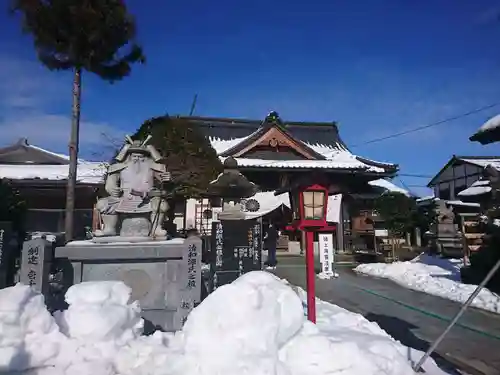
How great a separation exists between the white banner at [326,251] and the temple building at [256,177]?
18.0 ft

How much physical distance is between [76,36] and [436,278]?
1371 cm

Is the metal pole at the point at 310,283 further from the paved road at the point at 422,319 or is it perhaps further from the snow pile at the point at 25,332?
the snow pile at the point at 25,332

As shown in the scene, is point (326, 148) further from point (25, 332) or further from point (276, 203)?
point (25, 332)

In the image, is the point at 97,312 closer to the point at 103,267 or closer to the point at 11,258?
the point at 103,267

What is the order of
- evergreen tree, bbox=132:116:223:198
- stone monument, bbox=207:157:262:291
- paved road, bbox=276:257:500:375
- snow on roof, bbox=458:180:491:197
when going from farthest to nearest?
evergreen tree, bbox=132:116:223:198 < snow on roof, bbox=458:180:491:197 < stone monument, bbox=207:157:262:291 < paved road, bbox=276:257:500:375

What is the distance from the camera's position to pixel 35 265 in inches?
228

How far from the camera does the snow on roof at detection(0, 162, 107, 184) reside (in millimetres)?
17312

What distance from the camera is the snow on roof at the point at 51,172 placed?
1731 centimetres

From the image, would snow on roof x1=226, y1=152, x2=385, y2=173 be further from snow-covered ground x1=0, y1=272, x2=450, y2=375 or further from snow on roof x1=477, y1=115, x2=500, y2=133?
snow-covered ground x1=0, y1=272, x2=450, y2=375

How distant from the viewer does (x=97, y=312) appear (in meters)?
4.30

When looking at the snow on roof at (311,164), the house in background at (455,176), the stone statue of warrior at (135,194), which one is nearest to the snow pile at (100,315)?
the stone statue of warrior at (135,194)

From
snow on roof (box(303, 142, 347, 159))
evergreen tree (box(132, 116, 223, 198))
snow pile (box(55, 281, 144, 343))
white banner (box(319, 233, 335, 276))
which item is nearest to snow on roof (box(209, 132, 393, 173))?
snow on roof (box(303, 142, 347, 159))

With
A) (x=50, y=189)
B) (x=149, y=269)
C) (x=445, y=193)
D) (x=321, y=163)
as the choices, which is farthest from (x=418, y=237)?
(x=50, y=189)

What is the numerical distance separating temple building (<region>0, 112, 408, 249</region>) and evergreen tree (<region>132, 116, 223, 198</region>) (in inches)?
113
